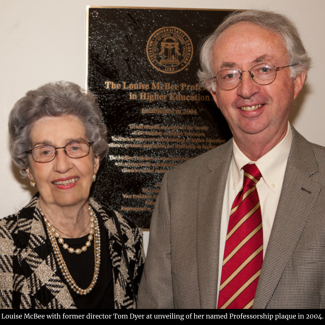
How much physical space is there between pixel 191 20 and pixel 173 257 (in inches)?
71.4

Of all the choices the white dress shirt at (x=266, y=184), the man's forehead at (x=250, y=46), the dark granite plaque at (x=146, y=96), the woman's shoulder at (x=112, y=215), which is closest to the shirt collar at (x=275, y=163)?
the white dress shirt at (x=266, y=184)

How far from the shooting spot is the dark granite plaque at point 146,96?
271 centimetres

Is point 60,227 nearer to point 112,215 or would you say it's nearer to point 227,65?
point 112,215

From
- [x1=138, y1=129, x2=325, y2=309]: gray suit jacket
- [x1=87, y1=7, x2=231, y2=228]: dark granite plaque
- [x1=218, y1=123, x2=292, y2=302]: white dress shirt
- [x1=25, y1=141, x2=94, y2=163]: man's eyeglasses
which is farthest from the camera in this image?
[x1=87, y1=7, x2=231, y2=228]: dark granite plaque

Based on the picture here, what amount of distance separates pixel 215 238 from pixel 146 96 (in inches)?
52.1

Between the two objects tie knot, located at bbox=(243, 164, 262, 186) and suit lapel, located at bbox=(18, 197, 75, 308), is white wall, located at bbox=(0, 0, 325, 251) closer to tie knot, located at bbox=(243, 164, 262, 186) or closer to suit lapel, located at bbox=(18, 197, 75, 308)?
suit lapel, located at bbox=(18, 197, 75, 308)

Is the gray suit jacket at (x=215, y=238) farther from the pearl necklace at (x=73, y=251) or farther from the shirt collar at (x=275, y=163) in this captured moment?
the pearl necklace at (x=73, y=251)

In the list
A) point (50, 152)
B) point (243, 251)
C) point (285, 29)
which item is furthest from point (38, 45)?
point (243, 251)

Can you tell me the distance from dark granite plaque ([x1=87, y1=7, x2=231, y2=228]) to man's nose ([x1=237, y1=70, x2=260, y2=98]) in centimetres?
82

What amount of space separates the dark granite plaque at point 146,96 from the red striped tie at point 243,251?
90cm

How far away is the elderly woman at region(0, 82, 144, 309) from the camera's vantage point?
2.04 m

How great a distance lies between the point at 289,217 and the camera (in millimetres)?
1727

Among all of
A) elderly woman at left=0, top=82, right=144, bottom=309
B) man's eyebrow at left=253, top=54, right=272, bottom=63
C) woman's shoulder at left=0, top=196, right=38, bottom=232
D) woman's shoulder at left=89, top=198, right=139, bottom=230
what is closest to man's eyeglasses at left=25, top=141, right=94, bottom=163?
elderly woman at left=0, top=82, right=144, bottom=309
